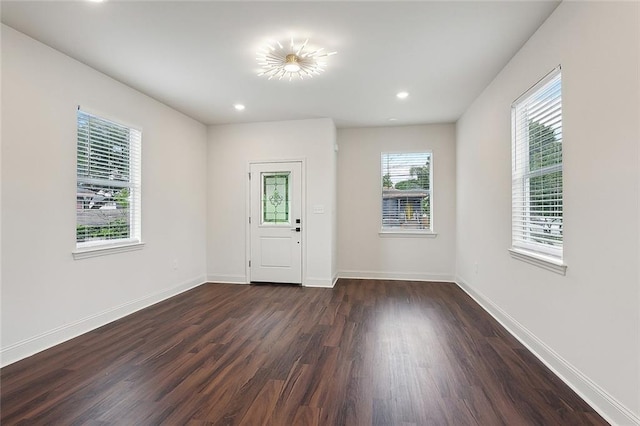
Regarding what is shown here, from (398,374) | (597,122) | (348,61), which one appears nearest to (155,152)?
(348,61)

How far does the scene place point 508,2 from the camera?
2172 mm

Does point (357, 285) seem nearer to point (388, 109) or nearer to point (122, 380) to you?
point (388, 109)

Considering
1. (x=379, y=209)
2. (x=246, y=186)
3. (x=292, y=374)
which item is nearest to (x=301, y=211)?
(x=246, y=186)

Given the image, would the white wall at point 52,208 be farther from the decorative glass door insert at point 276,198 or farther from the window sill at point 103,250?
the decorative glass door insert at point 276,198

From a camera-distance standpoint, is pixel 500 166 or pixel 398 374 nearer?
pixel 398 374

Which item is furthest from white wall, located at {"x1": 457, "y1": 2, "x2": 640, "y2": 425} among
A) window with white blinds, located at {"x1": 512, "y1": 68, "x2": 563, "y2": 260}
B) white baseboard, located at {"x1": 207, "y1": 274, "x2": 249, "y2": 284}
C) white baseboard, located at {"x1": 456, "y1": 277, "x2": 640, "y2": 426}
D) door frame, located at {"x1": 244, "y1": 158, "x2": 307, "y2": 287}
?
white baseboard, located at {"x1": 207, "y1": 274, "x2": 249, "y2": 284}

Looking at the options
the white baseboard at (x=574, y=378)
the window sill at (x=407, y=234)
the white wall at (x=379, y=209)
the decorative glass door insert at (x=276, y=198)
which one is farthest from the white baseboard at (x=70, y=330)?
the white baseboard at (x=574, y=378)

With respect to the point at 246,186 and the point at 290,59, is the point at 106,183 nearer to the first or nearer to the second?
the point at 246,186

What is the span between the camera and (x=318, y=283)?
195 inches

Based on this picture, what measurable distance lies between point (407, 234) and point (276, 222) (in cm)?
228

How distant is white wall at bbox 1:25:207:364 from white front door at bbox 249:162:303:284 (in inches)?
61.7

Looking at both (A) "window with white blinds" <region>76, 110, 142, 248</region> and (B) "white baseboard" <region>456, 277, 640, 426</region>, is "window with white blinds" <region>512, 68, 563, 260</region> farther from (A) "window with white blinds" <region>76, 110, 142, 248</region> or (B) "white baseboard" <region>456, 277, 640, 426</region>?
(A) "window with white blinds" <region>76, 110, 142, 248</region>

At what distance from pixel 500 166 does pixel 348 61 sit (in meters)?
1.96

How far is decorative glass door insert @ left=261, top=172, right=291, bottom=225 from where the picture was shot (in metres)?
5.09
